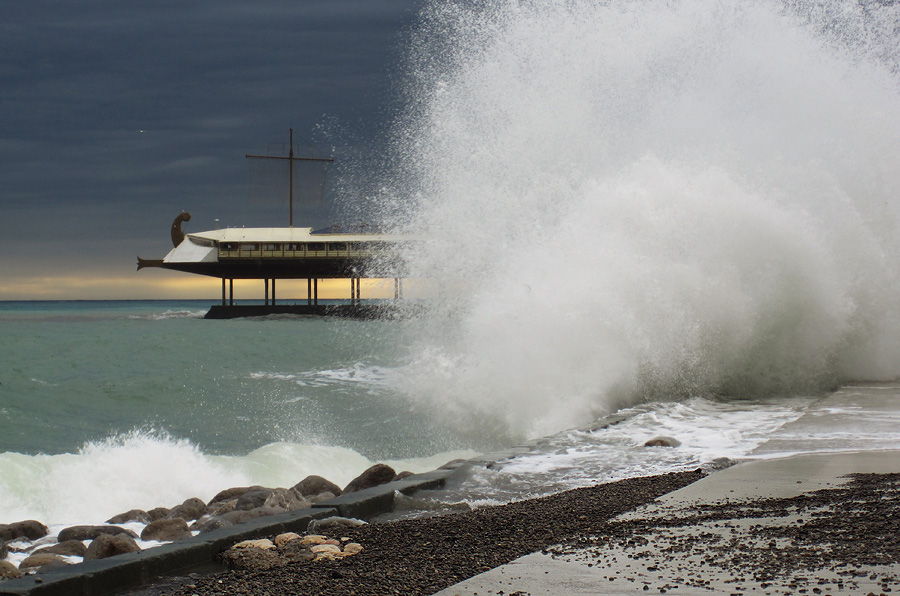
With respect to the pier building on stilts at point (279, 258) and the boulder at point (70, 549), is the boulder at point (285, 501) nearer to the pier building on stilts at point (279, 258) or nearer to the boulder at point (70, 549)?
the boulder at point (70, 549)

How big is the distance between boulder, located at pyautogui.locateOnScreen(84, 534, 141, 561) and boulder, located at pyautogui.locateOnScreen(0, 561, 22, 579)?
0.33m

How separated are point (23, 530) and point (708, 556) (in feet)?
16.2

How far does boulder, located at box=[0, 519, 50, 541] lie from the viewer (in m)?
5.85

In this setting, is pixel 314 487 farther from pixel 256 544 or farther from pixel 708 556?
pixel 708 556

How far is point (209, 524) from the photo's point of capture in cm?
493

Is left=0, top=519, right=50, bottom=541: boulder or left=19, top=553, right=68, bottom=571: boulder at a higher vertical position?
left=19, top=553, right=68, bottom=571: boulder

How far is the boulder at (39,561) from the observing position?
459 centimetres

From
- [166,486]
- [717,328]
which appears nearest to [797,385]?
[717,328]

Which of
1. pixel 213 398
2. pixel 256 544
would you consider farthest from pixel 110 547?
pixel 213 398

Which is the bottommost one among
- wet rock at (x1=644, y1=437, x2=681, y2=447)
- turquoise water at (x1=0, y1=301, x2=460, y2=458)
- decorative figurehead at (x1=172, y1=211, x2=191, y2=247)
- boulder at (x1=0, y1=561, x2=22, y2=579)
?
turquoise water at (x1=0, y1=301, x2=460, y2=458)

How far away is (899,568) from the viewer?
2.66 m

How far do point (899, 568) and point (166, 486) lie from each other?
281 inches

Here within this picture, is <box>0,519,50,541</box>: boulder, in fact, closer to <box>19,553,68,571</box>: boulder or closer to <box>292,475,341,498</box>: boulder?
<box>19,553,68,571</box>: boulder

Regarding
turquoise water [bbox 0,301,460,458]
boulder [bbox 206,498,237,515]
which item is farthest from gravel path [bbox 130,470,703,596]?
turquoise water [bbox 0,301,460,458]
